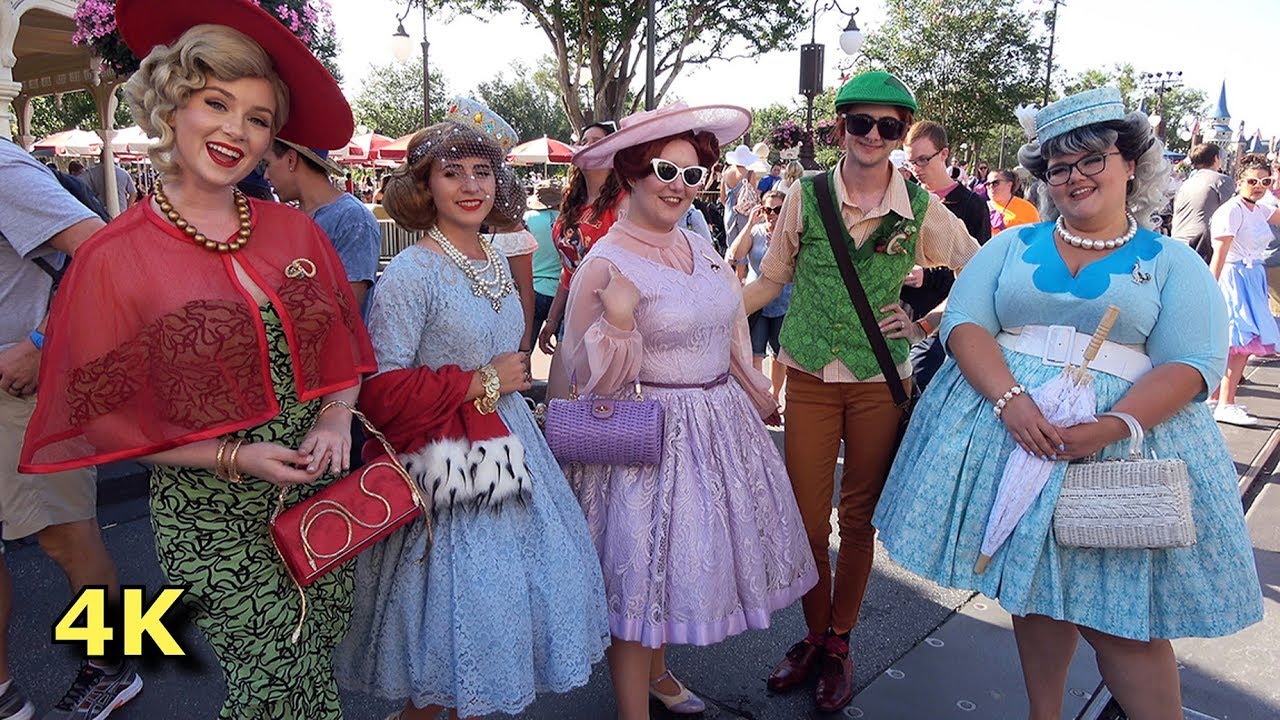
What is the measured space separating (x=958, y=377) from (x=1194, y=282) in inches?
24.1

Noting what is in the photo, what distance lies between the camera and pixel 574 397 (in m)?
2.37

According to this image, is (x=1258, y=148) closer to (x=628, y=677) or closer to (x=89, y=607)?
(x=628, y=677)

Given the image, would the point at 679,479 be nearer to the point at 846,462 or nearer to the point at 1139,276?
the point at 846,462

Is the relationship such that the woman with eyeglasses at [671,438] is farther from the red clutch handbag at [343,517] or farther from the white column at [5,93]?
the white column at [5,93]

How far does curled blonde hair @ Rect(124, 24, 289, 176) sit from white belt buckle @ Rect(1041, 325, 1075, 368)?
6.66 feet

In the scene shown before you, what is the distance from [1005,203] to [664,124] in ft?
19.4

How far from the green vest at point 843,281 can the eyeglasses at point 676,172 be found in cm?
52

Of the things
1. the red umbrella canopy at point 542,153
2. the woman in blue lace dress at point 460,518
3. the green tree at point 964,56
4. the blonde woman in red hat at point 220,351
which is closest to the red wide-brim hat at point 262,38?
the blonde woman in red hat at point 220,351

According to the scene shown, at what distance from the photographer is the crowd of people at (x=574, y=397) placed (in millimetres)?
1658

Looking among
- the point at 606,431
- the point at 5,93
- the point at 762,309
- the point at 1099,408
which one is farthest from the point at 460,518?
the point at 5,93

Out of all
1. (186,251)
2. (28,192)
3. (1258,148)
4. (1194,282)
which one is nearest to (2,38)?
(28,192)

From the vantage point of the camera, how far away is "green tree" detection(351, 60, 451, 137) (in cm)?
4491

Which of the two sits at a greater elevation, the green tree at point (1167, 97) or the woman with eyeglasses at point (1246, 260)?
the green tree at point (1167, 97)

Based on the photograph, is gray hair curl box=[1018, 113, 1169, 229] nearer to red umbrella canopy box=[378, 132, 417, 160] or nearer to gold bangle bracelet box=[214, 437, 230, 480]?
gold bangle bracelet box=[214, 437, 230, 480]
